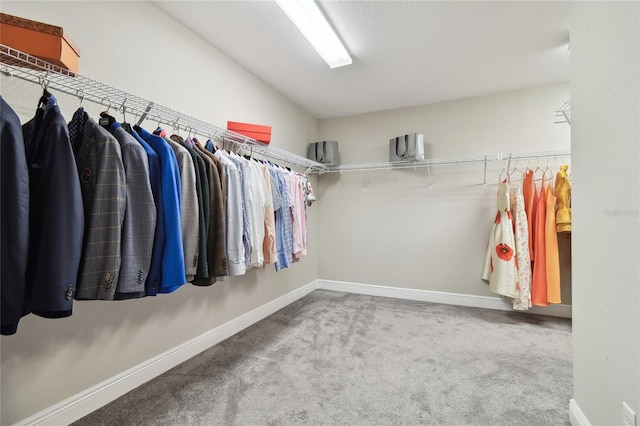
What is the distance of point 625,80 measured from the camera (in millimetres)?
966

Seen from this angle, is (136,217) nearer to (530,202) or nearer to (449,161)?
(449,161)

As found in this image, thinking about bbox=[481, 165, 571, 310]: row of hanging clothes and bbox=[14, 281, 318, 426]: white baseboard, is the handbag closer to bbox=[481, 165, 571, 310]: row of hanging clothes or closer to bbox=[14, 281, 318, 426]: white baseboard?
bbox=[481, 165, 571, 310]: row of hanging clothes

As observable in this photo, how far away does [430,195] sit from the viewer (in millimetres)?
3318

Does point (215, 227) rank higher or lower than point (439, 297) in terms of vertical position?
higher

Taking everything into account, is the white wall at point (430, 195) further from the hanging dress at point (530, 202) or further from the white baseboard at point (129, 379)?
the white baseboard at point (129, 379)

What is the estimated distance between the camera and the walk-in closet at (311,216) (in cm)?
101

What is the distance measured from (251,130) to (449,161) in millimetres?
2325

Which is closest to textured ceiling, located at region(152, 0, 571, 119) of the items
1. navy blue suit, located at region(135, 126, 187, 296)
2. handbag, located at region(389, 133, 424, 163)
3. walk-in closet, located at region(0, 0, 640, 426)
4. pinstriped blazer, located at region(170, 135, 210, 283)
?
walk-in closet, located at region(0, 0, 640, 426)

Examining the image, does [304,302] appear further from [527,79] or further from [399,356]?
[527,79]

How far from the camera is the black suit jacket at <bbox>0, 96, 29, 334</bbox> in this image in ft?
2.65

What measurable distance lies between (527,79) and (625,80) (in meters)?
2.27

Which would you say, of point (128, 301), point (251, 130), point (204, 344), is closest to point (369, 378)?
point (204, 344)

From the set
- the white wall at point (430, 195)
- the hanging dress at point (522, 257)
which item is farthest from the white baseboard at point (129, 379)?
the hanging dress at point (522, 257)

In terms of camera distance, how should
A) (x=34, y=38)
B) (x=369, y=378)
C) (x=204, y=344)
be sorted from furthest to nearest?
(x=204, y=344)
(x=369, y=378)
(x=34, y=38)
